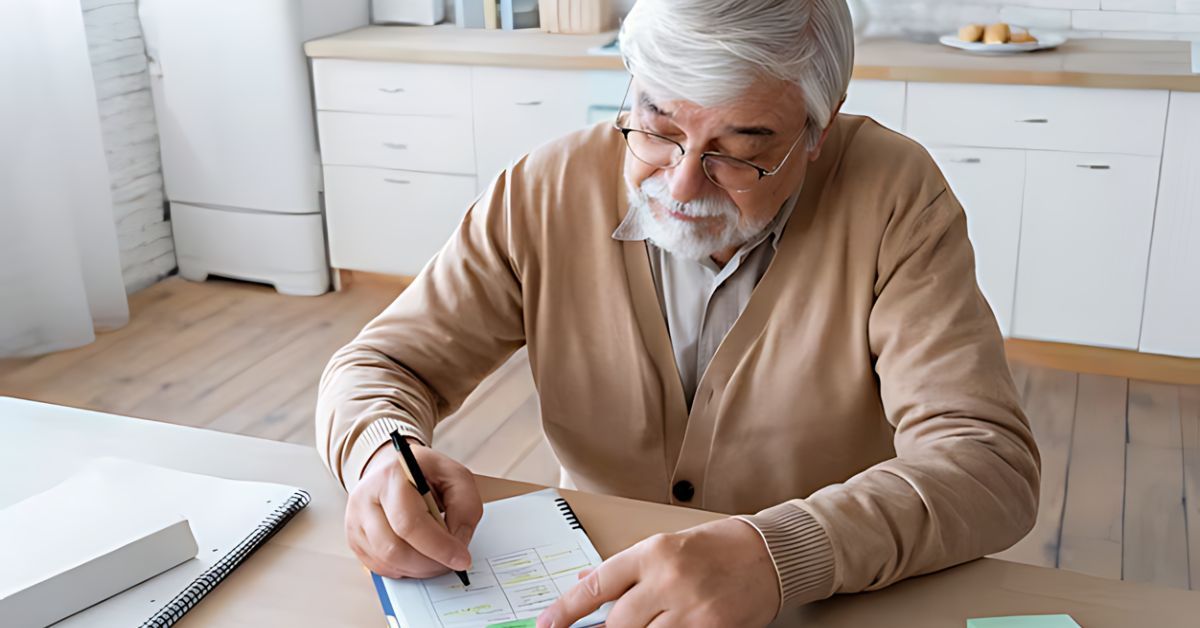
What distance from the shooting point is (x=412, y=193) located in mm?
3701

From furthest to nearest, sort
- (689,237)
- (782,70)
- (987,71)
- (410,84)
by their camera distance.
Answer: (410,84), (987,71), (689,237), (782,70)

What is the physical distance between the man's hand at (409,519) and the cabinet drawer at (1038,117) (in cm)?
229

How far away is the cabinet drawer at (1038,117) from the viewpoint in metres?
2.93

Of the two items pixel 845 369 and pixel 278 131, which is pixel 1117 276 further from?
pixel 278 131

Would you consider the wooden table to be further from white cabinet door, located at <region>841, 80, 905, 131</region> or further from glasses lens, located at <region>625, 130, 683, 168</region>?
white cabinet door, located at <region>841, 80, 905, 131</region>

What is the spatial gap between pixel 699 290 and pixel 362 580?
55 centimetres

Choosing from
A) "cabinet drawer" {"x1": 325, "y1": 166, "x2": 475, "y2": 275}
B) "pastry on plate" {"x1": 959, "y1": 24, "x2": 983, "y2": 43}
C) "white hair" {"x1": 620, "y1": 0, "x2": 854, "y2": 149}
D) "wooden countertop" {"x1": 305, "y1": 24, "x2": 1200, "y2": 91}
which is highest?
"white hair" {"x1": 620, "y1": 0, "x2": 854, "y2": 149}

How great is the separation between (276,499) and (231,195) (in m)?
2.89

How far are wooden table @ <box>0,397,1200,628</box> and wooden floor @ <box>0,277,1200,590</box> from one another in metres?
1.36

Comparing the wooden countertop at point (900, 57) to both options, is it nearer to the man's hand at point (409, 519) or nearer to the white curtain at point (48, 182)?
the white curtain at point (48, 182)

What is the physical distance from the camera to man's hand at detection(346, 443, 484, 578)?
1.05 metres

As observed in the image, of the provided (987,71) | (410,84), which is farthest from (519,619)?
(410,84)

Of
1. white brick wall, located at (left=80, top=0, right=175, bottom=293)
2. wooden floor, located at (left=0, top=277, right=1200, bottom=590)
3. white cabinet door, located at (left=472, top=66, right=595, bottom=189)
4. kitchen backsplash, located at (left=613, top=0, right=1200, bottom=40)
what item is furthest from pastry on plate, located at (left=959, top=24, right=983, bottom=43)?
white brick wall, located at (left=80, top=0, right=175, bottom=293)

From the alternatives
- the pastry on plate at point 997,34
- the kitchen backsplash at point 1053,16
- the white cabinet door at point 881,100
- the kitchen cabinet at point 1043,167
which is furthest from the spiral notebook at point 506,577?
the kitchen backsplash at point 1053,16
